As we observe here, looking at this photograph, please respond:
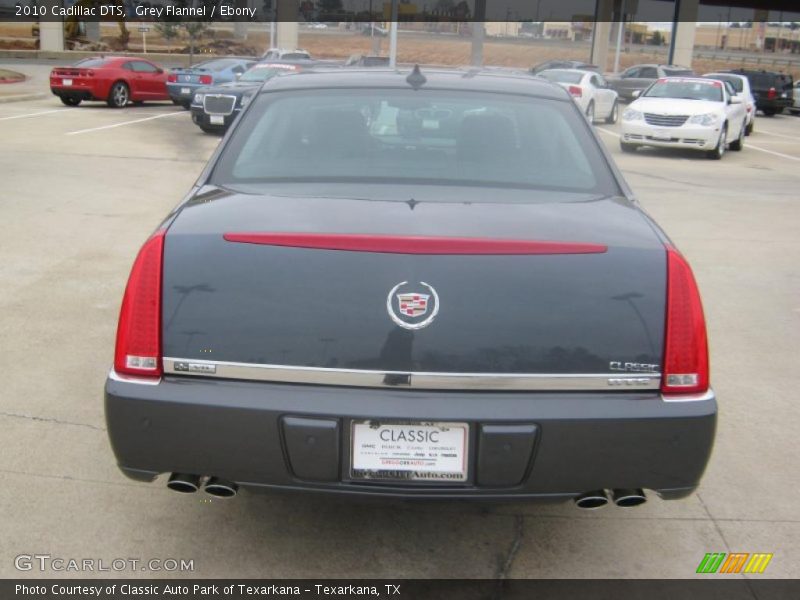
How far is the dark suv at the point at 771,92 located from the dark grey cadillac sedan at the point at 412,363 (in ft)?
113

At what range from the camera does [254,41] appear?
67.9 m

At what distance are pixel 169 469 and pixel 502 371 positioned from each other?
110 centimetres

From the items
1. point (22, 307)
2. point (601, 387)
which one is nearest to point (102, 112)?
point (22, 307)

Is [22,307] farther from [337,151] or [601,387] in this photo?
[601,387]

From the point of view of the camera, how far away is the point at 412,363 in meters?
2.70

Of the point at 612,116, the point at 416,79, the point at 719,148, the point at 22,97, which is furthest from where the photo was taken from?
the point at 612,116

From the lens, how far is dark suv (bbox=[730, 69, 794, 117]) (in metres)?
34.1

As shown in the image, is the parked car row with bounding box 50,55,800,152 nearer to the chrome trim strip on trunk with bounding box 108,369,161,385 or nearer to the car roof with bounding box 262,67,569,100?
the car roof with bounding box 262,67,569,100

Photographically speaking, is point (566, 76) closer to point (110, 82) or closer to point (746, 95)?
point (746, 95)

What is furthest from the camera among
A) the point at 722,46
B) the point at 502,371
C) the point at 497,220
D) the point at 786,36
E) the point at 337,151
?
the point at 786,36

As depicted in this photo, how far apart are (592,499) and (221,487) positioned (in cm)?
120

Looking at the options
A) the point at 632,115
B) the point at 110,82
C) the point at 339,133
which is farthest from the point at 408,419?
the point at 110,82

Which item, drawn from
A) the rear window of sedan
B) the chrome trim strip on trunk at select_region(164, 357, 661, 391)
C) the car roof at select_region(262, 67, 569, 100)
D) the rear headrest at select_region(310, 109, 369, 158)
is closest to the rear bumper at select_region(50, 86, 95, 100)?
the rear window of sedan

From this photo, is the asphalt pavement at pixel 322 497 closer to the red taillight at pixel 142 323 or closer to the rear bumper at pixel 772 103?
the red taillight at pixel 142 323
